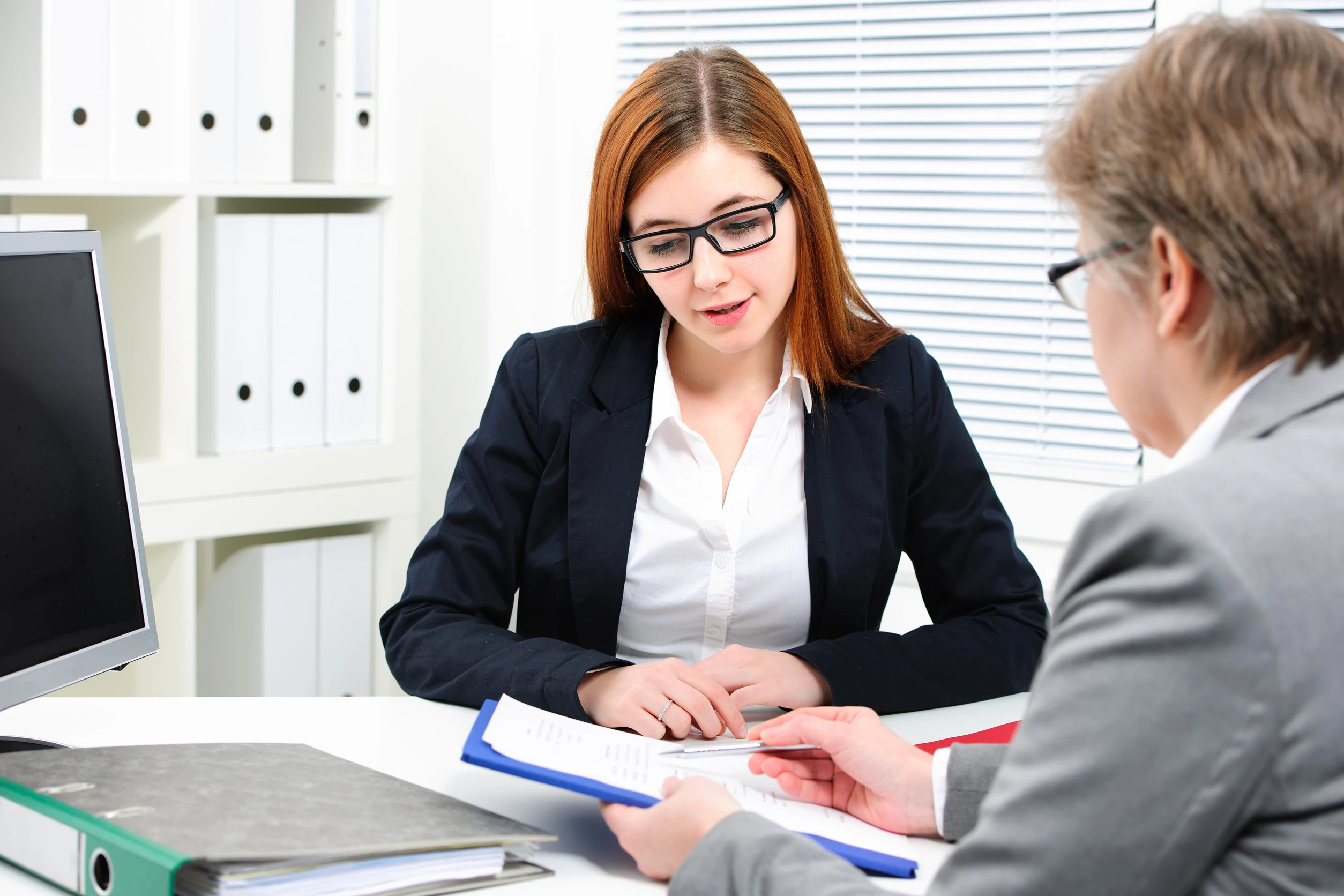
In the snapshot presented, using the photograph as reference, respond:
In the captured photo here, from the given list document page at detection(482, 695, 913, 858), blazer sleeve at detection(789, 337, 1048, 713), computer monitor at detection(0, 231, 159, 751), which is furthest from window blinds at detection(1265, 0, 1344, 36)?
computer monitor at detection(0, 231, 159, 751)

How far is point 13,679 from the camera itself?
106 centimetres

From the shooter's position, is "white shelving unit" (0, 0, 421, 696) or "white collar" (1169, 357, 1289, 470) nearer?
"white collar" (1169, 357, 1289, 470)

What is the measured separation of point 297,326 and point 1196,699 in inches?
76.9

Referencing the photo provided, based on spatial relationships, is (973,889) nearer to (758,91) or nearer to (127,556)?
(127,556)

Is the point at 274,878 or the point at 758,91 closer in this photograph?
the point at 274,878

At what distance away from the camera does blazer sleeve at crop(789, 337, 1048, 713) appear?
1420 millimetres

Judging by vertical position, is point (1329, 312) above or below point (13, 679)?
above

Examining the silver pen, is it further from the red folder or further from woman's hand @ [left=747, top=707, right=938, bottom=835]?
the red folder

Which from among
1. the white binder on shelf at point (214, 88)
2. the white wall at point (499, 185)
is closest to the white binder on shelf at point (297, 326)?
the white binder on shelf at point (214, 88)

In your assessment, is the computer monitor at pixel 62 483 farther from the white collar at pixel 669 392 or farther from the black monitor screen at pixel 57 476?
the white collar at pixel 669 392

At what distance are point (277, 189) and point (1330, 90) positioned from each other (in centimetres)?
189

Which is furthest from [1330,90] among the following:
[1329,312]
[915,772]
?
[915,772]

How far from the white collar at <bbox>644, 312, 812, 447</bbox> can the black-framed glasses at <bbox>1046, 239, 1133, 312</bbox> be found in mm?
731

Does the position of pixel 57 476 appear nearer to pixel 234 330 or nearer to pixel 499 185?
pixel 234 330
